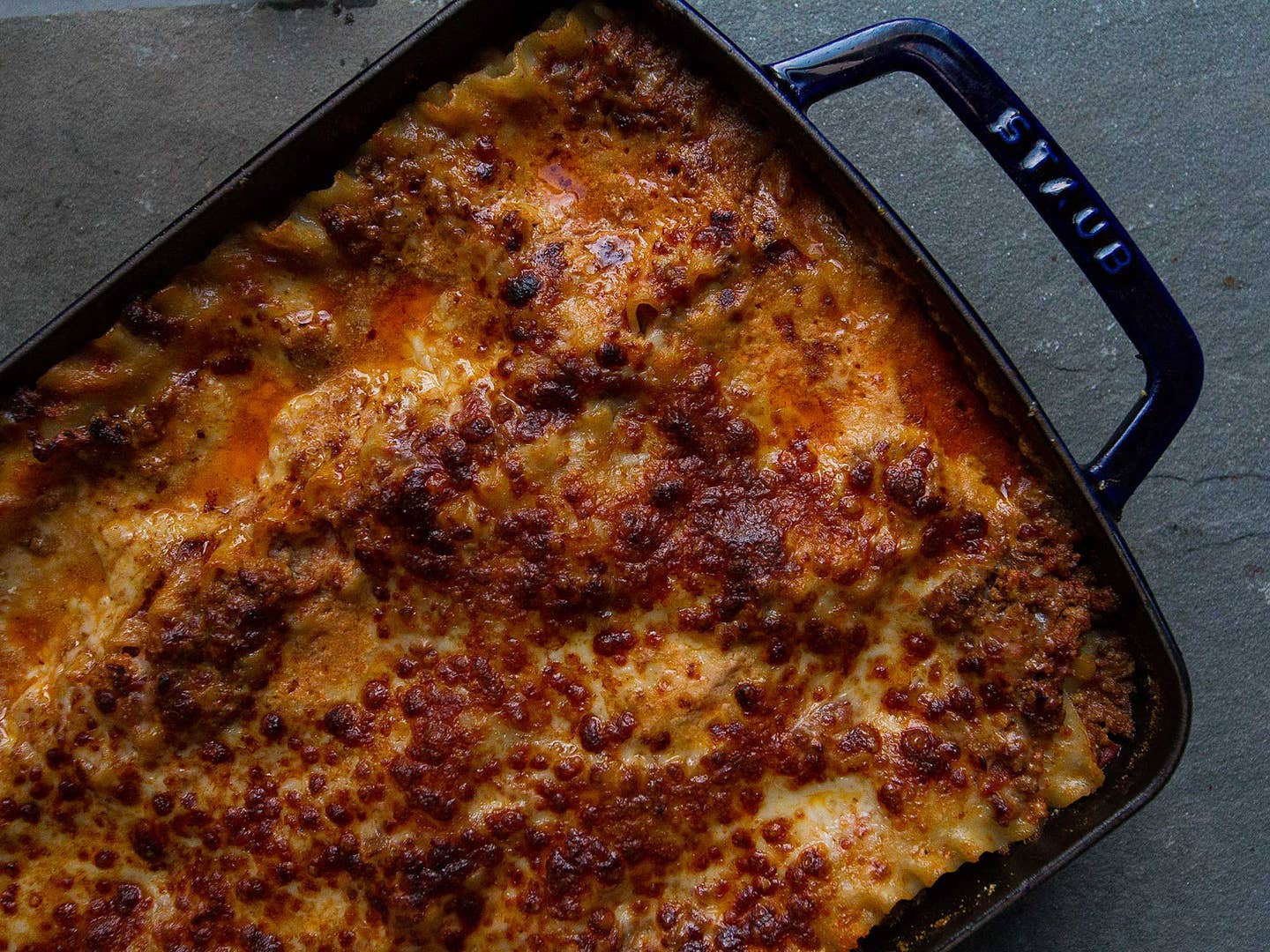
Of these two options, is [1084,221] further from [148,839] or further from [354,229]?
[148,839]

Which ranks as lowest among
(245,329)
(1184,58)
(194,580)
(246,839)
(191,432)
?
(246,839)

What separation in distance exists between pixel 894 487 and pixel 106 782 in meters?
1.44

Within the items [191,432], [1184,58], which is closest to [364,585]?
[191,432]

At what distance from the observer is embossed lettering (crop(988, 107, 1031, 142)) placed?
1.64 metres

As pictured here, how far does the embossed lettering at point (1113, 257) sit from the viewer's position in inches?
64.9

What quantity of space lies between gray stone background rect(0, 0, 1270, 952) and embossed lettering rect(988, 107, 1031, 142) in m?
0.57

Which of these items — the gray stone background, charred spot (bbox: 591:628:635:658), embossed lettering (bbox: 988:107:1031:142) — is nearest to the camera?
embossed lettering (bbox: 988:107:1031:142)

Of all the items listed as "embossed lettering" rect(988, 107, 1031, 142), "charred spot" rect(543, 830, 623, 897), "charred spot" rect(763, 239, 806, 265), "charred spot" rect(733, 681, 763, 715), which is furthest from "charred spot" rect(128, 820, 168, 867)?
"embossed lettering" rect(988, 107, 1031, 142)

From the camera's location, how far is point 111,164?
2199 mm

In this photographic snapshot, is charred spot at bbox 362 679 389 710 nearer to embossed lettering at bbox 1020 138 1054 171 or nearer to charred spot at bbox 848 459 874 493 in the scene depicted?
charred spot at bbox 848 459 874 493

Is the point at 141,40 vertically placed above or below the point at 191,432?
above

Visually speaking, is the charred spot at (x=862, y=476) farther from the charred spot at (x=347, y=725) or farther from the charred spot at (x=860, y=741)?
the charred spot at (x=347, y=725)

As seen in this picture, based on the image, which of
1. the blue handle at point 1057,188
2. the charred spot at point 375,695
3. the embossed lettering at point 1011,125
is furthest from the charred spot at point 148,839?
the embossed lettering at point 1011,125

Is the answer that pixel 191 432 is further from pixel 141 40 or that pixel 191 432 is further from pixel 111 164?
pixel 141 40
